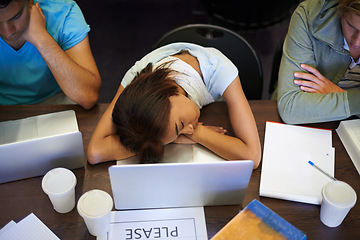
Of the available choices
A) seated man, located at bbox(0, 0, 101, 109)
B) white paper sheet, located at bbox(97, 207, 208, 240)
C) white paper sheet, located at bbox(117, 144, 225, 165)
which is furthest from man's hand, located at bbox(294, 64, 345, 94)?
seated man, located at bbox(0, 0, 101, 109)

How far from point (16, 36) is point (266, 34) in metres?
2.11

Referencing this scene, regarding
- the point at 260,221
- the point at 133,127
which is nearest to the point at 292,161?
the point at 260,221

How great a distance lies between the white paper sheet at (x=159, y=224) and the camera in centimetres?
95

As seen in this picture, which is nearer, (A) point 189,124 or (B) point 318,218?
(B) point 318,218

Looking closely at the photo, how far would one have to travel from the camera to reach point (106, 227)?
935 millimetres

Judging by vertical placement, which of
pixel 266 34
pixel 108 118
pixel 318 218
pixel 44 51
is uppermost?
pixel 44 51

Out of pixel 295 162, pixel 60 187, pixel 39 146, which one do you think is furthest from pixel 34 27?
pixel 295 162

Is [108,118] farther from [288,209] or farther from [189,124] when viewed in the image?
[288,209]

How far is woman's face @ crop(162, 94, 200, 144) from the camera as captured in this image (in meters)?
1.01

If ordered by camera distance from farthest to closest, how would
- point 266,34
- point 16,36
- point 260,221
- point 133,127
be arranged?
point 266,34 < point 16,36 < point 133,127 < point 260,221

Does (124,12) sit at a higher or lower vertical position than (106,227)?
lower

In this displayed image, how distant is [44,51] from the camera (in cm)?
124

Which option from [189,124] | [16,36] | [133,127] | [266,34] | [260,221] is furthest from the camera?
[266,34]

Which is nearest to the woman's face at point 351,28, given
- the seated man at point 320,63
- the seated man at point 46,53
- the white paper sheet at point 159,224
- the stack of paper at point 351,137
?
the seated man at point 320,63
